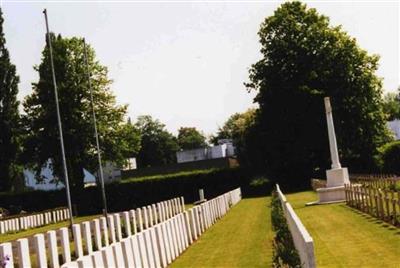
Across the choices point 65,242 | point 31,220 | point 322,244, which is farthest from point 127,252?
point 31,220

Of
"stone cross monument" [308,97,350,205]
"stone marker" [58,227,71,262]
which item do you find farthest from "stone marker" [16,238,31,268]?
"stone cross monument" [308,97,350,205]

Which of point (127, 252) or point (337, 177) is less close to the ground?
point (127, 252)

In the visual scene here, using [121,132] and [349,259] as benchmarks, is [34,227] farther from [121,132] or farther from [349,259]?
[349,259]

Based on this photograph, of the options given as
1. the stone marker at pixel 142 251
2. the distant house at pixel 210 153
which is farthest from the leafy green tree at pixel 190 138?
the stone marker at pixel 142 251

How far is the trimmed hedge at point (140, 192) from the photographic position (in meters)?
51.6

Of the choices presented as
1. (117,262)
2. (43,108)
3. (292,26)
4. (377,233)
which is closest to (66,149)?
(43,108)

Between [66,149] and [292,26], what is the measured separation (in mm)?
22415

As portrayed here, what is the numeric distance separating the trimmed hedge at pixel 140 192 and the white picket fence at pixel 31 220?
415 inches

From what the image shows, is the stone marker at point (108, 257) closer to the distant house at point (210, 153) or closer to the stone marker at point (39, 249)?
the stone marker at point (39, 249)

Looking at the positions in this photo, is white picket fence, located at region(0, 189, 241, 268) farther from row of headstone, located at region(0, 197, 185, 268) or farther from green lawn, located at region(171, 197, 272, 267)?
green lawn, located at region(171, 197, 272, 267)

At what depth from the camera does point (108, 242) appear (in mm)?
14922

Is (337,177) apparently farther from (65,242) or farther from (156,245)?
(65,242)

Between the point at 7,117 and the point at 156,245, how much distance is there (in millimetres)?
47076

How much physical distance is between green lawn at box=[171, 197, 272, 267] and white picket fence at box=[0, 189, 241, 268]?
387 millimetres
